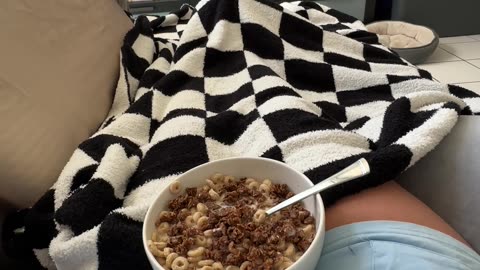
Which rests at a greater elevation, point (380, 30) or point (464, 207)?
point (464, 207)

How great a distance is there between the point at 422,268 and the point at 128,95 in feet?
1.72

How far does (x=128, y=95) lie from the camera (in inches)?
28.3

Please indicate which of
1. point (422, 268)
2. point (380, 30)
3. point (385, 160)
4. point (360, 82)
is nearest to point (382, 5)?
point (380, 30)

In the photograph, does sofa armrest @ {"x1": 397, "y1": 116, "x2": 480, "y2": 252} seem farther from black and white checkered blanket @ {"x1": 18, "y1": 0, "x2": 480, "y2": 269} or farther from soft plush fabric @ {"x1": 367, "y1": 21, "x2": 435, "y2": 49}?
soft plush fabric @ {"x1": 367, "y1": 21, "x2": 435, "y2": 49}

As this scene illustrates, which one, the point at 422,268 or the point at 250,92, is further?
the point at 250,92

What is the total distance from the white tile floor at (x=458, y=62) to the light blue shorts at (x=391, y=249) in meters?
1.17

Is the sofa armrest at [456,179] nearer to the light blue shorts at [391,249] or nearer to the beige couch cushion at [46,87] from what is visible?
the light blue shorts at [391,249]

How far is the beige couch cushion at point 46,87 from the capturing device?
0.49 metres

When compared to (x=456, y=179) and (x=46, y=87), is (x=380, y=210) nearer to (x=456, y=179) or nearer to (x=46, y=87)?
(x=456, y=179)

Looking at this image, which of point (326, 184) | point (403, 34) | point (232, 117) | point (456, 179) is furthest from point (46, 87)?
point (403, 34)

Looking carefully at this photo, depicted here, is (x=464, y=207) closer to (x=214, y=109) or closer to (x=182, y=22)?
(x=214, y=109)

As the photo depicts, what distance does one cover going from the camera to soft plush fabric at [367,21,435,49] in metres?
1.66

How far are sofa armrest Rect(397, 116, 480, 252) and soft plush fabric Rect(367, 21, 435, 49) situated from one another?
1179 mm

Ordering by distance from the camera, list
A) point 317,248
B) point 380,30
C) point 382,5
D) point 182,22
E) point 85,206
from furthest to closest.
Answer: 1. point 382,5
2. point 380,30
3. point 182,22
4. point 85,206
5. point 317,248
